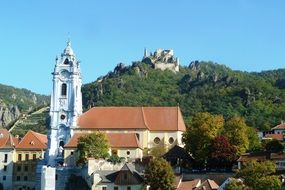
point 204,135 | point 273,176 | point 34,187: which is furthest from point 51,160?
point 273,176

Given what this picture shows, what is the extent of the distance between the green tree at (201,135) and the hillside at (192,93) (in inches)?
1520

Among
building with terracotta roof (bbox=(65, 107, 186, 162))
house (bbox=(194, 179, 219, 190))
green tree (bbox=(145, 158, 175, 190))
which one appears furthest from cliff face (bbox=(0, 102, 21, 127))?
house (bbox=(194, 179, 219, 190))

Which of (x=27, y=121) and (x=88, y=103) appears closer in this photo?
(x=88, y=103)

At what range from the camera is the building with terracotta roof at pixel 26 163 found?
89688mm

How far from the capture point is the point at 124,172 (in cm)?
7319

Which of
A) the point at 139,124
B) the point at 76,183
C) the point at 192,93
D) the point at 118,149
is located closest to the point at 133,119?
the point at 139,124

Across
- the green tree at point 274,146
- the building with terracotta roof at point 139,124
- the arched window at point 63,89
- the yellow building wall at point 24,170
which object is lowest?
the yellow building wall at point 24,170

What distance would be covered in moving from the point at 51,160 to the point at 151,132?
47.2 feet

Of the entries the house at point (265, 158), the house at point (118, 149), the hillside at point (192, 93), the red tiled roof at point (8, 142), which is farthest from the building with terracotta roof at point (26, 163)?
the hillside at point (192, 93)

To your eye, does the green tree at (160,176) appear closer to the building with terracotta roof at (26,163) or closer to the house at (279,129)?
the building with terracotta roof at (26,163)

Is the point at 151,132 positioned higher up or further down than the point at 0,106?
further down

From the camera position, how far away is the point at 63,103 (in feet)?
291

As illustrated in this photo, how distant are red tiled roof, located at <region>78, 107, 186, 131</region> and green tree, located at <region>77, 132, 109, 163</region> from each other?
296 inches

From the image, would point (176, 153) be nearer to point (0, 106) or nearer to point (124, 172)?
point (124, 172)
